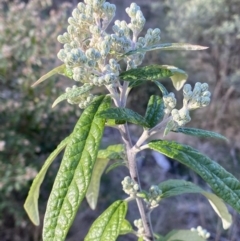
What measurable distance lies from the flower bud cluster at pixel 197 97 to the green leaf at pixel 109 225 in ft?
0.93

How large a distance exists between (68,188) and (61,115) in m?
1.99

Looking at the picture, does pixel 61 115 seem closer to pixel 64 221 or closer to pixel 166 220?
pixel 166 220

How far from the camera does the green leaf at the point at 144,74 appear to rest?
0.84 metres

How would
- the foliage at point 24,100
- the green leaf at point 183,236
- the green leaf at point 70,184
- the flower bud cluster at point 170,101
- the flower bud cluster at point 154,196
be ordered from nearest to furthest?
the green leaf at point 70,184 < the flower bud cluster at point 170,101 < the flower bud cluster at point 154,196 < the green leaf at point 183,236 < the foliage at point 24,100

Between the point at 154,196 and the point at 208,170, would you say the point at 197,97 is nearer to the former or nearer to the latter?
the point at 208,170

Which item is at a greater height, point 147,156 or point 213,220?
point 147,156

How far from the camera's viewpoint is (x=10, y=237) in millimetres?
2906

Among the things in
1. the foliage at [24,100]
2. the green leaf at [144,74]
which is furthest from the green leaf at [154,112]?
the foliage at [24,100]

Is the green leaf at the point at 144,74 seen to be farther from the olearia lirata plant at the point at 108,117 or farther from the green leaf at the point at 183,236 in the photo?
the green leaf at the point at 183,236

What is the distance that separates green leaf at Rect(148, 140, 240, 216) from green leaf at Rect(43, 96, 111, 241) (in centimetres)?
14

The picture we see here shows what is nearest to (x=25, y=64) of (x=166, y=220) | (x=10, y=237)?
(x=10, y=237)

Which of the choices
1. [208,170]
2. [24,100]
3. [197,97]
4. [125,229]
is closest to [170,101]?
[197,97]

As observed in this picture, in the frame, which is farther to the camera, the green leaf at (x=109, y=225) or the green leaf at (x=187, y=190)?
the green leaf at (x=187, y=190)

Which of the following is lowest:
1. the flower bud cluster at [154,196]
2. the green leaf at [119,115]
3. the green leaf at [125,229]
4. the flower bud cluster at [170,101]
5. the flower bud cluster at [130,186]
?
the green leaf at [125,229]
